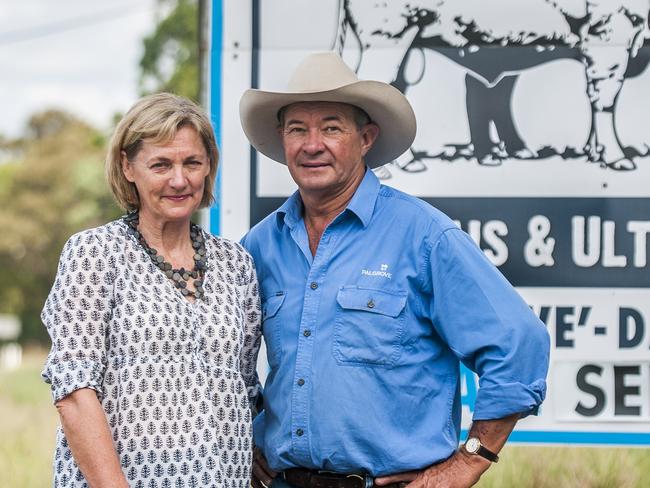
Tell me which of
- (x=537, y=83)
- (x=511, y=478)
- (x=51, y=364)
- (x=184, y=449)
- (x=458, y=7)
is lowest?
(x=511, y=478)

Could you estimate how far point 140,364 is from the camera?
2771 mm

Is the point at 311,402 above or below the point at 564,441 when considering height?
above

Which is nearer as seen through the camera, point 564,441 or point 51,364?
point 51,364

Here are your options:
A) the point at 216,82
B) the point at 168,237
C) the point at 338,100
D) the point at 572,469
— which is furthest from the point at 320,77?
the point at 572,469

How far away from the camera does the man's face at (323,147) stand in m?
3.16

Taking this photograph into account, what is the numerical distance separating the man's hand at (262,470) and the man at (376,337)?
21 millimetres

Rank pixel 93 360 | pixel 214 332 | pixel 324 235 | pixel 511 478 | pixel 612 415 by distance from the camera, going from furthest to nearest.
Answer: pixel 511 478, pixel 612 415, pixel 324 235, pixel 214 332, pixel 93 360

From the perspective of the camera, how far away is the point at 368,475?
3012 millimetres

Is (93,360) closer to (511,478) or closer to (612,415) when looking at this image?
(612,415)

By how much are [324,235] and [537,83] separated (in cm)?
141

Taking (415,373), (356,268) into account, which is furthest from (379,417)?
(356,268)

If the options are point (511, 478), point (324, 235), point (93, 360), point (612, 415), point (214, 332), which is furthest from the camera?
point (511, 478)

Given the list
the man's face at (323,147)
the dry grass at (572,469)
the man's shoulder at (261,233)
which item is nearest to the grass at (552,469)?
the dry grass at (572,469)

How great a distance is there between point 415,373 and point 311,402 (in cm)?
30
